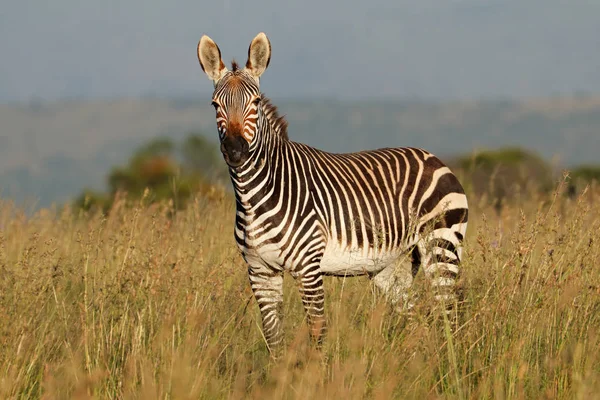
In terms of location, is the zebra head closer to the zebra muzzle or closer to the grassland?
the zebra muzzle

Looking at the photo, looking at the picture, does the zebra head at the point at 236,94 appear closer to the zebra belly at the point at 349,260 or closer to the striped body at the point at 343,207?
the striped body at the point at 343,207

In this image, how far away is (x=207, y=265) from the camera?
6812 millimetres

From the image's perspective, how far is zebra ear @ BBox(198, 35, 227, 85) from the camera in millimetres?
6129

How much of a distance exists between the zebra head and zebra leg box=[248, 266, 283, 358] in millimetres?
886

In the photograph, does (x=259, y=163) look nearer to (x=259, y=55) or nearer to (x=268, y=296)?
(x=259, y=55)

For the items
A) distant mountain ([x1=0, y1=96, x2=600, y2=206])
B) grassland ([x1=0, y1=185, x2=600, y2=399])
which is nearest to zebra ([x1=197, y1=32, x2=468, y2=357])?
grassland ([x1=0, y1=185, x2=600, y2=399])

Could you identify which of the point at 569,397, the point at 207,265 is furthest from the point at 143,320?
the point at 569,397

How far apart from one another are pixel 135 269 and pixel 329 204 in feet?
5.17

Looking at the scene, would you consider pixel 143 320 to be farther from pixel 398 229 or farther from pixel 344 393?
pixel 398 229

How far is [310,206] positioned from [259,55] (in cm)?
118

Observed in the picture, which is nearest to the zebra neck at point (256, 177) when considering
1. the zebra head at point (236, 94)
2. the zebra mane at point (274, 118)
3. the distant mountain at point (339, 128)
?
the zebra head at point (236, 94)

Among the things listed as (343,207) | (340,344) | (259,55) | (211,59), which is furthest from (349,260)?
(211,59)

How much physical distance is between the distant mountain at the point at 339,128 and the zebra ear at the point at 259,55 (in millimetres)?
115339

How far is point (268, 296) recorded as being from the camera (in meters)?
6.08
